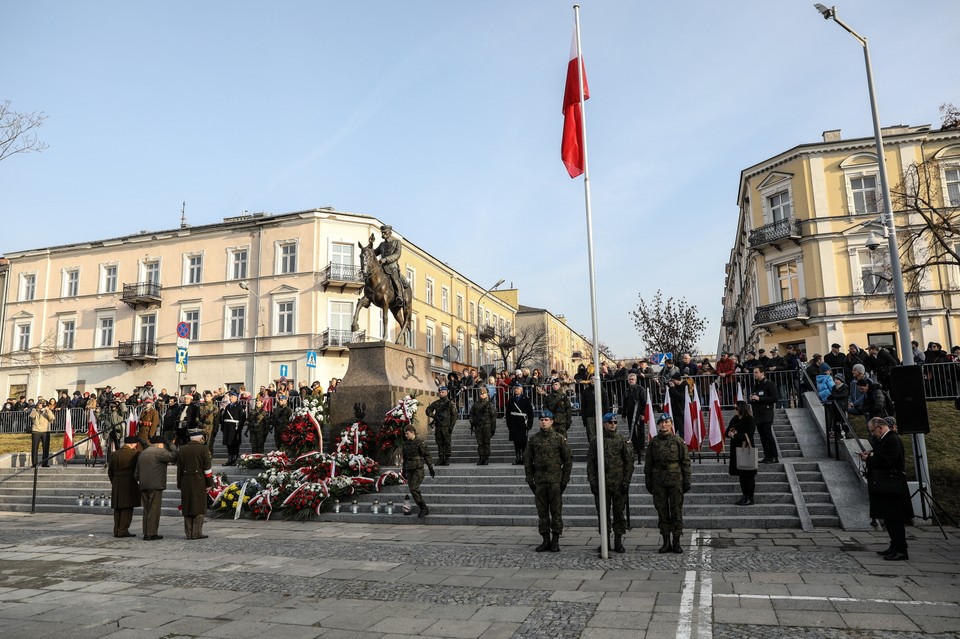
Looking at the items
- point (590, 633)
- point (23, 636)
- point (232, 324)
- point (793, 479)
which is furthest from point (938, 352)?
point (232, 324)

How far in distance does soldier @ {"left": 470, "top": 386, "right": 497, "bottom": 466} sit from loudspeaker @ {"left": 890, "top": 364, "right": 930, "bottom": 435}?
8583mm

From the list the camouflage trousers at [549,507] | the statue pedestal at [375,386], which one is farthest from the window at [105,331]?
the camouflage trousers at [549,507]

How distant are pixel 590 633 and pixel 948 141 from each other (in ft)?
127

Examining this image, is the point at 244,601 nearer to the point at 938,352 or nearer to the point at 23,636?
the point at 23,636

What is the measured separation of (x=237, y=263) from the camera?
4050 cm

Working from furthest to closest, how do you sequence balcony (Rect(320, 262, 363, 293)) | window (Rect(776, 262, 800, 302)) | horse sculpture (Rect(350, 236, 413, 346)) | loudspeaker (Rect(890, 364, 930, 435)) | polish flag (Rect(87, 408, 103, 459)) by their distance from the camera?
balcony (Rect(320, 262, 363, 293)) < window (Rect(776, 262, 800, 302)) < polish flag (Rect(87, 408, 103, 459)) < horse sculpture (Rect(350, 236, 413, 346)) < loudspeaker (Rect(890, 364, 930, 435))

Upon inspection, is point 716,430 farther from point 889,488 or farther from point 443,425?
point 443,425

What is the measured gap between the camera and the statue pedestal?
1686 cm

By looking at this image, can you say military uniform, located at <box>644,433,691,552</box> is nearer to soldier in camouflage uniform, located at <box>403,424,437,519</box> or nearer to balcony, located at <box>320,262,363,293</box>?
soldier in camouflage uniform, located at <box>403,424,437,519</box>

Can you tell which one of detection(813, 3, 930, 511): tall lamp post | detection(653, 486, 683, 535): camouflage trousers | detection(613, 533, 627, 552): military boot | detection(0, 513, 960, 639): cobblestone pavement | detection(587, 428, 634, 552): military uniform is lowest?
detection(0, 513, 960, 639): cobblestone pavement

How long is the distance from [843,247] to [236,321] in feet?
111

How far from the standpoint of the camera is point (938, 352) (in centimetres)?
1836

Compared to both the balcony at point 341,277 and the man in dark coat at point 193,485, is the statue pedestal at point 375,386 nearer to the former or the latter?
the man in dark coat at point 193,485

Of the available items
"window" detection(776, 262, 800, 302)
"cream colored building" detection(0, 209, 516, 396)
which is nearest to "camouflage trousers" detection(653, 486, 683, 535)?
"cream colored building" detection(0, 209, 516, 396)
